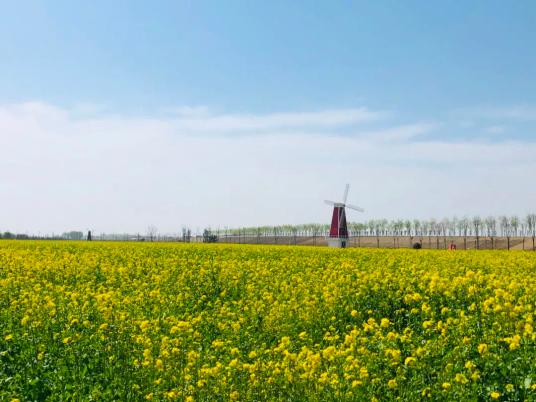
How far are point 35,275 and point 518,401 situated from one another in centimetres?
1839

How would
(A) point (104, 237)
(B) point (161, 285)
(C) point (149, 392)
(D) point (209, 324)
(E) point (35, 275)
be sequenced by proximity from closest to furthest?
1. (C) point (149, 392)
2. (D) point (209, 324)
3. (B) point (161, 285)
4. (E) point (35, 275)
5. (A) point (104, 237)

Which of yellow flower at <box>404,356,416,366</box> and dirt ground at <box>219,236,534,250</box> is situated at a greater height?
yellow flower at <box>404,356,416,366</box>

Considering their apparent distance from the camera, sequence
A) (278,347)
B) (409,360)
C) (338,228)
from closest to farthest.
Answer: (409,360)
(278,347)
(338,228)

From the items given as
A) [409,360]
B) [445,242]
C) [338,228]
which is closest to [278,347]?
[409,360]

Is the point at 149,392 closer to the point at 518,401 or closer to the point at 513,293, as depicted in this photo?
the point at 518,401

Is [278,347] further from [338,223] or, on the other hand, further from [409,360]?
[338,223]

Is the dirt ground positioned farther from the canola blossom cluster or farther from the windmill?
the canola blossom cluster

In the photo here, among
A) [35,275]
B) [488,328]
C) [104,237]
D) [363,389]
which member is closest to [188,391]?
[363,389]

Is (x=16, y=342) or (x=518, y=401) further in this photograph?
(x=16, y=342)

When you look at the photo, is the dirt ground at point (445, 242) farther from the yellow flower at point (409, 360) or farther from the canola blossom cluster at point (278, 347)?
the yellow flower at point (409, 360)

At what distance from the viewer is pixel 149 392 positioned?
892 centimetres

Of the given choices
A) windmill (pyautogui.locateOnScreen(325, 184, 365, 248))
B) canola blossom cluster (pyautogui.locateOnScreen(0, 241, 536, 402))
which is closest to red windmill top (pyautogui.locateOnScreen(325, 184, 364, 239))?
windmill (pyautogui.locateOnScreen(325, 184, 365, 248))

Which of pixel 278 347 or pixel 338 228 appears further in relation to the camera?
pixel 338 228

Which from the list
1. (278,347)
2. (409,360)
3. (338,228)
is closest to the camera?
(409,360)
